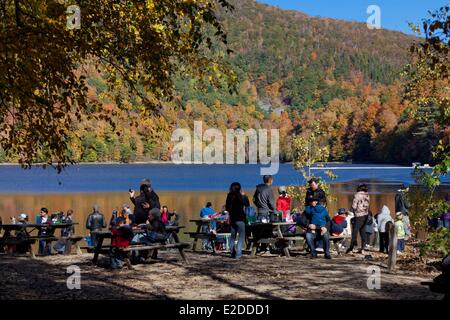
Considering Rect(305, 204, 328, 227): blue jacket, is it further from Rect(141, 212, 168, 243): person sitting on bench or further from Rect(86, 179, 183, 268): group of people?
Rect(141, 212, 168, 243): person sitting on bench

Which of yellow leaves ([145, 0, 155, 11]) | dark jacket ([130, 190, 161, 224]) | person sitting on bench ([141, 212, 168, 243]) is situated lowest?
person sitting on bench ([141, 212, 168, 243])

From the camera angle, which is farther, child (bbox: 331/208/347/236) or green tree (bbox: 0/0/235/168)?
child (bbox: 331/208/347/236)

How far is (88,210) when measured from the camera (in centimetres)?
5481

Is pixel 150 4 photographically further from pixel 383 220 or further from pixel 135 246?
pixel 383 220

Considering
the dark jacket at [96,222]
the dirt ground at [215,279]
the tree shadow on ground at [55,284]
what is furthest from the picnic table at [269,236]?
the dark jacket at [96,222]

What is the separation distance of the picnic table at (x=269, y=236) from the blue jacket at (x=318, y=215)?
51 cm

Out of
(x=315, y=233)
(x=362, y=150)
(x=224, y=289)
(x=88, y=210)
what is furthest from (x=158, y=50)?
(x=362, y=150)

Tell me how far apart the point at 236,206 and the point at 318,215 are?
1982 millimetres

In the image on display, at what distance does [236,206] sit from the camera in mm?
14547

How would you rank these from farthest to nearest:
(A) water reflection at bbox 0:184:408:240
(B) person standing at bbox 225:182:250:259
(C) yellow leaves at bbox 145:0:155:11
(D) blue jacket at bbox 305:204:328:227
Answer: (A) water reflection at bbox 0:184:408:240 → (D) blue jacket at bbox 305:204:328:227 → (B) person standing at bbox 225:182:250:259 → (C) yellow leaves at bbox 145:0:155:11

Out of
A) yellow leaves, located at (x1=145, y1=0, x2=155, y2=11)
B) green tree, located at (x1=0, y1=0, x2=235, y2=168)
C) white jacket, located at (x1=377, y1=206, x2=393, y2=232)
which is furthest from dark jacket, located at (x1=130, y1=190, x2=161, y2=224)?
white jacket, located at (x1=377, y1=206, x2=393, y2=232)

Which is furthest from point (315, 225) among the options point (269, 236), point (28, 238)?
point (28, 238)

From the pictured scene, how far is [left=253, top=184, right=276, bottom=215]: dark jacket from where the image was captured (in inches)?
628
